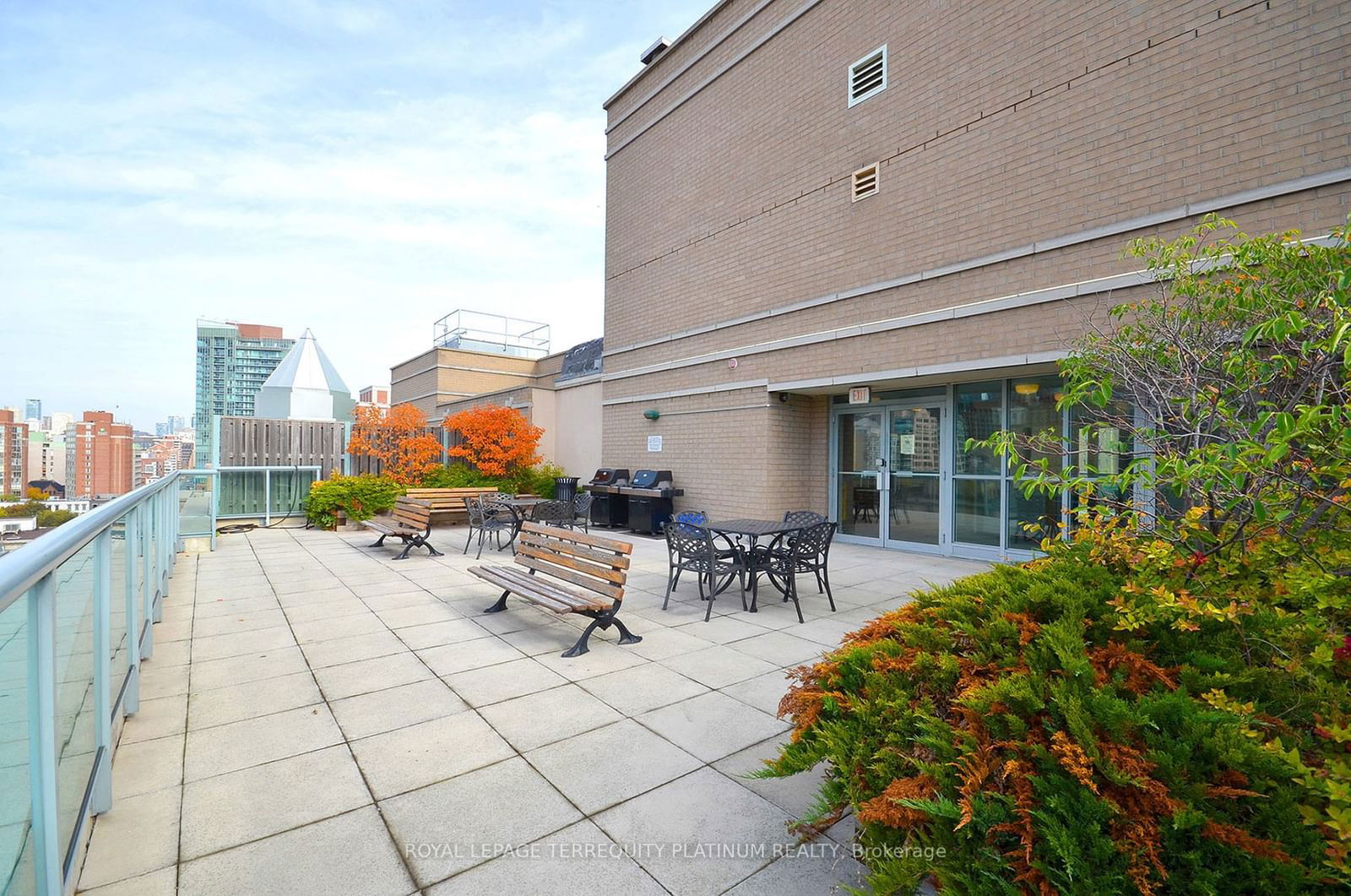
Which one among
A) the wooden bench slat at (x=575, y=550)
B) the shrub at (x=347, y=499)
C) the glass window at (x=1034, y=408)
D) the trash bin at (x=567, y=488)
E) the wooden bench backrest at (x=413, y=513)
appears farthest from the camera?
the trash bin at (x=567, y=488)

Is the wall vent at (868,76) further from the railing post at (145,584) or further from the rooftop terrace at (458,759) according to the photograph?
the railing post at (145,584)

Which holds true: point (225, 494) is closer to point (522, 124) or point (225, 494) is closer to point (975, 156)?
point (522, 124)

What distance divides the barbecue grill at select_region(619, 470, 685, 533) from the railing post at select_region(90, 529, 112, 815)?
9.25 m

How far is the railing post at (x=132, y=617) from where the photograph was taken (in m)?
3.33

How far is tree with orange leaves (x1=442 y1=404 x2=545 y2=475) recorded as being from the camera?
14109 millimetres

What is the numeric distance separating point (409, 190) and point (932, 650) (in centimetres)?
1796

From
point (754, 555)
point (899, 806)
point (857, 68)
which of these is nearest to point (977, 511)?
point (754, 555)

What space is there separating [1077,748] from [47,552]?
109 inches

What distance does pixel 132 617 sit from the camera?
11.5 ft

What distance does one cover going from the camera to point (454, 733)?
319cm

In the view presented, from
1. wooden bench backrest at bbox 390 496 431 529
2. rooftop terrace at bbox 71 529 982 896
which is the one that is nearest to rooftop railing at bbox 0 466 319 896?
rooftop terrace at bbox 71 529 982 896

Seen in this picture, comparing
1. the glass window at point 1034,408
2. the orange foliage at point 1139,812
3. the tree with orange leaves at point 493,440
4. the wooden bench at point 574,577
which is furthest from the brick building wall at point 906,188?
the orange foliage at point 1139,812

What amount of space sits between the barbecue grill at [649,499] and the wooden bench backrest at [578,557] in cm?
605

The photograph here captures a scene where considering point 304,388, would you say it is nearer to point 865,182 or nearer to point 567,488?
point 567,488
